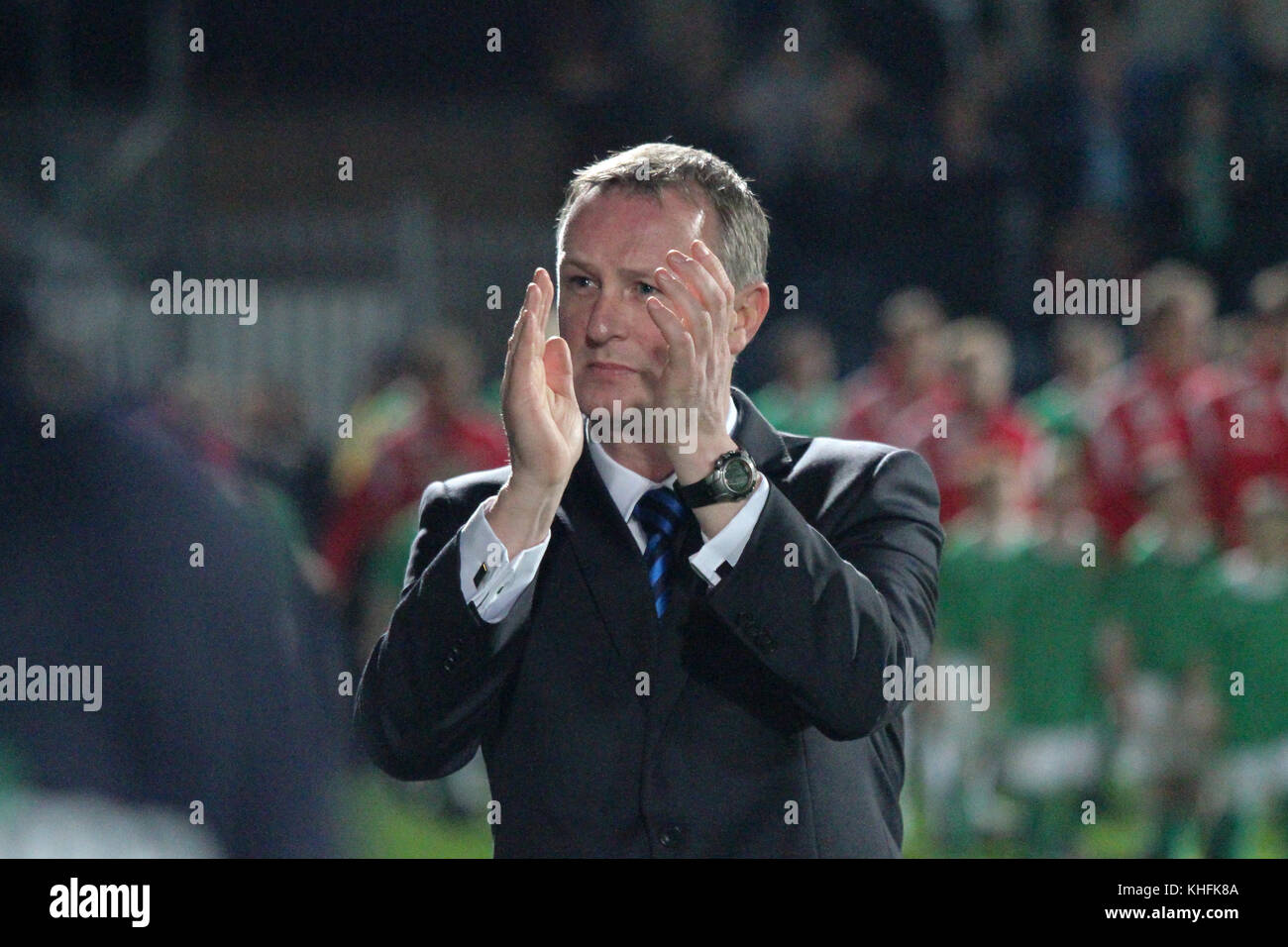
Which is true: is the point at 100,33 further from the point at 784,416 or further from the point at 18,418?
the point at 18,418

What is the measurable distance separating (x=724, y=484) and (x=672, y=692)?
19cm

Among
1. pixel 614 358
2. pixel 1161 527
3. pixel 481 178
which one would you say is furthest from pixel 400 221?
pixel 614 358

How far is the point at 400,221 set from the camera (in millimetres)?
8008

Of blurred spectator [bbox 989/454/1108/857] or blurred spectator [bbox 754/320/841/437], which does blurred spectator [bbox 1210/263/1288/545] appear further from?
blurred spectator [bbox 754/320/841/437]

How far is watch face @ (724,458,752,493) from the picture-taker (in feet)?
5.40

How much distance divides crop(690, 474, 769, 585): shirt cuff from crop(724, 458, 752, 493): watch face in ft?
0.05

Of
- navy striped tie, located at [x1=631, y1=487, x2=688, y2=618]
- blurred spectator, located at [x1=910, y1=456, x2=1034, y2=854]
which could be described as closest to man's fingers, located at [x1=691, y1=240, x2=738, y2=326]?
navy striped tie, located at [x1=631, y1=487, x2=688, y2=618]

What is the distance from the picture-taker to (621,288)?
176 centimetres

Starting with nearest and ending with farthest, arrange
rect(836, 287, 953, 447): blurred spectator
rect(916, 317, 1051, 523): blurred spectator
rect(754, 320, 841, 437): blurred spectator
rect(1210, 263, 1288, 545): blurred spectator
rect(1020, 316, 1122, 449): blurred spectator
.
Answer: rect(1210, 263, 1288, 545): blurred spectator, rect(916, 317, 1051, 523): blurred spectator, rect(1020, 316, 1122, 449): blurred spectator, rect(836, 287, 953, 447): blurred spectator, rect(754, 320, 841, 437): blurred spectator

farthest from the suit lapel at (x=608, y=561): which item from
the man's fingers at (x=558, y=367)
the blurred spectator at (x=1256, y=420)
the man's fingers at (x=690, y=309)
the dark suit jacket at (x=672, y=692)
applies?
the blurred spectator at (x=1256, y=420)

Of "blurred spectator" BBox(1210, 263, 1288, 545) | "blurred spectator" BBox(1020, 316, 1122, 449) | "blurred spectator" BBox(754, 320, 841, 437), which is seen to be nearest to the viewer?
"blurred spectator" BBox(1210, 263, 1288, 545)

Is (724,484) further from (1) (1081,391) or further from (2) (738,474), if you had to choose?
(1) (1081,391)

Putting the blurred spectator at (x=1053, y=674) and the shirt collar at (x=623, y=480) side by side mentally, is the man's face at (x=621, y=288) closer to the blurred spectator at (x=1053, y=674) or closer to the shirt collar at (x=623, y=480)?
the shirt collar at (x=623, y=480)

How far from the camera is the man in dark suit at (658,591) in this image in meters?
1.63
